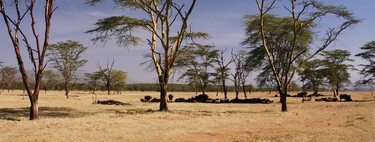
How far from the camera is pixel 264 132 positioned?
35.4 feet

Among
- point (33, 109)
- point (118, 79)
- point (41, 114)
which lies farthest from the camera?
point (118, 79)

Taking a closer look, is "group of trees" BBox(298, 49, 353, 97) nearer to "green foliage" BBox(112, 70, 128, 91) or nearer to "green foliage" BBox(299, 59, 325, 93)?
"green foliage" BBox(299, 59, 325, 93)

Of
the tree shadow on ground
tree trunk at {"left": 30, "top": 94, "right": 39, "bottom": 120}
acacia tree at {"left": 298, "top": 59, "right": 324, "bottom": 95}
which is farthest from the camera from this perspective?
acacia tree at {"left": 298, "top": 59, "right": 324, "bottom": 95}

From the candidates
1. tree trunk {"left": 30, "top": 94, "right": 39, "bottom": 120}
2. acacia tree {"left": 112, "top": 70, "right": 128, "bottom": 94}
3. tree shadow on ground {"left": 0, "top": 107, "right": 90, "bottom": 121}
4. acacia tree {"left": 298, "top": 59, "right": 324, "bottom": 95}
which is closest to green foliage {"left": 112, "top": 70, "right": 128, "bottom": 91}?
acacia tree {"left": 112, "top": 70, "right": 128, "bottom": 94}

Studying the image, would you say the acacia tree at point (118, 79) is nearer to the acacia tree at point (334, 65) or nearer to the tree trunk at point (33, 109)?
the acacia tree at point (334, 65)

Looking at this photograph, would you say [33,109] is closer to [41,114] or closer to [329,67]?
[41,114]

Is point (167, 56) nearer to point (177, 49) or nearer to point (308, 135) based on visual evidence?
point (177, 49)

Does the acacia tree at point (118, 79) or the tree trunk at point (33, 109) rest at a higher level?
the acacia tree at point (118, 79)

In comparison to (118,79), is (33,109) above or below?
below

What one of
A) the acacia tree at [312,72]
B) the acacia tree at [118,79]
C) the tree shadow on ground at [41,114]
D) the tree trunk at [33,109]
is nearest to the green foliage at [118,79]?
the acacia tree at [118,79]

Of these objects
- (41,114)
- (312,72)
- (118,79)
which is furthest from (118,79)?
(41,114)

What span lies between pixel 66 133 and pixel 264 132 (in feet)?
17.9

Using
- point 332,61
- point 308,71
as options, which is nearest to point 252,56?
point 308,71

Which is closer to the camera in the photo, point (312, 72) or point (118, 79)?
point (312, 72)
